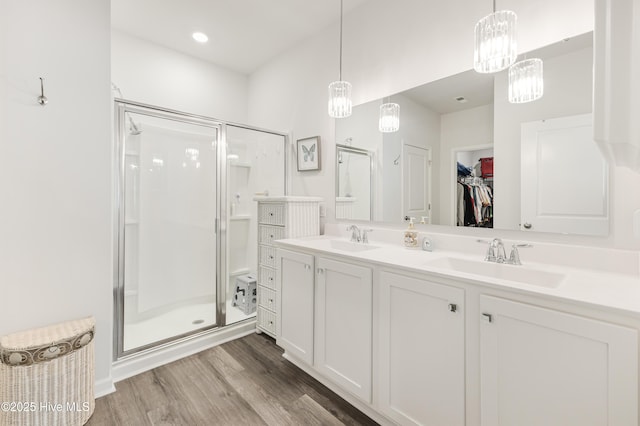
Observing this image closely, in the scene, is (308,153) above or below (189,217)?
above

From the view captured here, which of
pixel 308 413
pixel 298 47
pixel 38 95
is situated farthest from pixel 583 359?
pixel 298 47

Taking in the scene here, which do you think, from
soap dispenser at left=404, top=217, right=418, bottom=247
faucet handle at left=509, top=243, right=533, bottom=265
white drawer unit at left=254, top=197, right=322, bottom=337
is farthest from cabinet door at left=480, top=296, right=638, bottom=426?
white drawer unit at left=254, top=197, right=322, bottom=337

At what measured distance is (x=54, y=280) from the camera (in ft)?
5.46

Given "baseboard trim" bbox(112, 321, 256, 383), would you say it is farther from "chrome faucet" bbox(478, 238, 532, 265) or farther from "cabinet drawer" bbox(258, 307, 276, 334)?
"chrome faucet" bbox(478, 238, 532, 265)

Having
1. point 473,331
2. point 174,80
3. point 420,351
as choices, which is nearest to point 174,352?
point 420,351

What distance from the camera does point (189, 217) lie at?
2.83 metres

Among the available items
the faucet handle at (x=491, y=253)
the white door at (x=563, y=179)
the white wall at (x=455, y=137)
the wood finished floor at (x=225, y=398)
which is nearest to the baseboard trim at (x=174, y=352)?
the wood finished floor at (x=225, y=398)

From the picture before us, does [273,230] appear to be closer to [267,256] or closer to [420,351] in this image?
[267,256]

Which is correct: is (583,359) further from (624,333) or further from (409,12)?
(409,12)

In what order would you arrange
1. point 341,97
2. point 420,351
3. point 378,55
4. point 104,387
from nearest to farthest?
1. point 420,351
2. point 104,387
3. point 341,97
4. point 378,55

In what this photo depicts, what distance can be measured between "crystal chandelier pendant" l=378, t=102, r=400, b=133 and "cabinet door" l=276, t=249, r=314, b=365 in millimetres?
1097

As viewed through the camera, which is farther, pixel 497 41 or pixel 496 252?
pixel 496 252

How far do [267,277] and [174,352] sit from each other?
2.89ft

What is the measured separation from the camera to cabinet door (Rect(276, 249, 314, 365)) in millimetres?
1874
